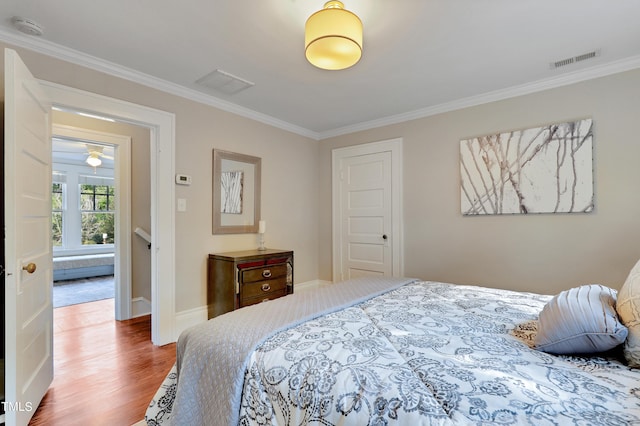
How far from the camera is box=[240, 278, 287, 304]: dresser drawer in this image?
3.01 metres

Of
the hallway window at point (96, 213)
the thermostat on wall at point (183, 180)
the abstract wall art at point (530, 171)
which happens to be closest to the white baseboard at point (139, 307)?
the thermostat on wall at point (183, 180)

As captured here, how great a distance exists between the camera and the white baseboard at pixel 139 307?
3662 millimetres

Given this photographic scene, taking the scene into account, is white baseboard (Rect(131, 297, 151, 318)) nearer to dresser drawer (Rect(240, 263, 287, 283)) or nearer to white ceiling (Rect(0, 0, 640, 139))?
dresser drawer (Rect(240, 263, 287, 283))

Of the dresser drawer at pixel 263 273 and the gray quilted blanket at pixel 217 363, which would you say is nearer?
the gray quilted blanket at pixel 217 363

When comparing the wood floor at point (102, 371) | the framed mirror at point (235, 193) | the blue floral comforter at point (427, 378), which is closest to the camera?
the blue floral comforter at point (427, 378)

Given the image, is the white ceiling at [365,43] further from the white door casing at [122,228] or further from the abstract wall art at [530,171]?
the white door casing at [122,228]

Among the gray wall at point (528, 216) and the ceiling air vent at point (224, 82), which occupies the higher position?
the ceiling air vent at point (224, 82)

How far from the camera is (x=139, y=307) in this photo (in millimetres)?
3709

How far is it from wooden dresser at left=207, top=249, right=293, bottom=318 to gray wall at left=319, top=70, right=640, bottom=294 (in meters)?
1.58

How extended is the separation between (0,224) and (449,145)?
382 cm

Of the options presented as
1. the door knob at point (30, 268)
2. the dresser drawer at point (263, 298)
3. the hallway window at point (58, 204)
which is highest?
the hallway window at point (58, 204)

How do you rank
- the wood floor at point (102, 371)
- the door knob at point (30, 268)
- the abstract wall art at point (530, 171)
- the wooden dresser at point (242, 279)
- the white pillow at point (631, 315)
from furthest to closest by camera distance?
the wooden dresser at point (242, 279) < the abstract wall art at point (530, 171) < the wood floor at point (102, 371) < the door knob at point (30, 268) < the white pillow at point (631, 315)

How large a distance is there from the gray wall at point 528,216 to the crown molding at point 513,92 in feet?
0.17

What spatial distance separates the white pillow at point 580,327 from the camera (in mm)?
1025
